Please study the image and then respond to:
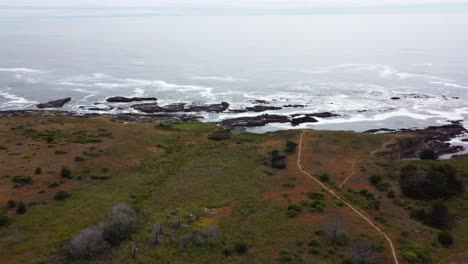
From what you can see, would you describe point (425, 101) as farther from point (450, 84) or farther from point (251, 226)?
point (251, 226)

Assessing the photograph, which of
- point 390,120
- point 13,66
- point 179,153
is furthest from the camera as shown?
point 13,66

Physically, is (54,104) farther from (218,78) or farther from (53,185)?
(53,185)

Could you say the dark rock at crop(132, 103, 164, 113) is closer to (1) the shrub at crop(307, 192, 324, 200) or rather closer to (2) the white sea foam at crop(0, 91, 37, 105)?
(2) the white sea foam at crop(0, 91, 37, 105)

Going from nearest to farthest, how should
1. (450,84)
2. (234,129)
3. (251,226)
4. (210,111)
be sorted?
(251,226) → (234,129) → (210,111) → (450,84)

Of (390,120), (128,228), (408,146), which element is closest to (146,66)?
(390,120)

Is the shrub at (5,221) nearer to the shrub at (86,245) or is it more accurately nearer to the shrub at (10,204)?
the shrub at (10,204)

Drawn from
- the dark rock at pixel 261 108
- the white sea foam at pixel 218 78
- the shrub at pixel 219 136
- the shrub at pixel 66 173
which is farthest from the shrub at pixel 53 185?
the white sea foam at pixel 218 78

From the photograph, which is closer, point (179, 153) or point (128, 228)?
point (128, 228)
